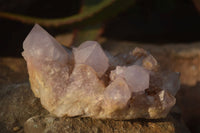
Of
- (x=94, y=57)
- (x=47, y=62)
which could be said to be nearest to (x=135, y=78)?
(x=94, y=57)

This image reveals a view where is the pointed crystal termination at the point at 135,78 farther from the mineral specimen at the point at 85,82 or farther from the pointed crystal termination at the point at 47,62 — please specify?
the pointed crystal termination at the point at 47,62

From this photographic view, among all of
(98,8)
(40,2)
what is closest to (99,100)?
(98,8)

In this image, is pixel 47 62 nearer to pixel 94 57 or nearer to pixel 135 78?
pixel 94 57

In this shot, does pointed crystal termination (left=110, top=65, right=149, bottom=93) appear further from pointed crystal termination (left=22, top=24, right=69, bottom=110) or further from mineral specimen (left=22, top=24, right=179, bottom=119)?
pointed crystal termination (left=22, top=24, right=69, bottom=110)

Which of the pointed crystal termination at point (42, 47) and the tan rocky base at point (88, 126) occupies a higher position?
the pointed crystal termination at point (42, 47)

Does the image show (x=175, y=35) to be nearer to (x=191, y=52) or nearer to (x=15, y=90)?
(x=191, y=52)

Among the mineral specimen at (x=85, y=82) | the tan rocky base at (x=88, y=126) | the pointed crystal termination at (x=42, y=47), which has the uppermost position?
the pointed crystal termination at (x=42, y=47)

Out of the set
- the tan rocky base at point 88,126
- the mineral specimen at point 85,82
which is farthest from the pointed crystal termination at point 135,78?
the tan rocky base at point 88,126

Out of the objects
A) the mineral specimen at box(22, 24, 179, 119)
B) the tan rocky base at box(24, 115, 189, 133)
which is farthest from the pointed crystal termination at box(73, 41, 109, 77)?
the tan rocky base at box(24, 115, 189, 133)
